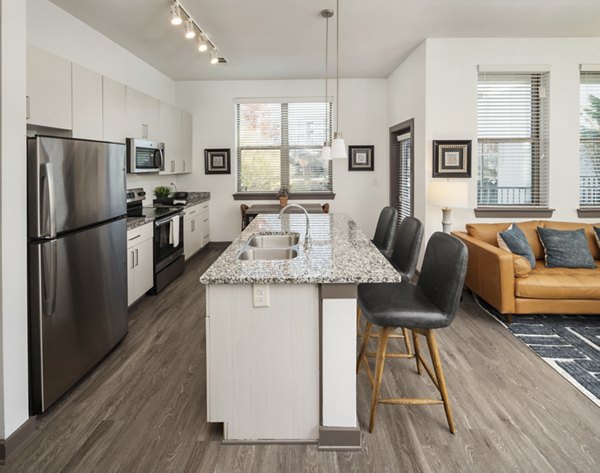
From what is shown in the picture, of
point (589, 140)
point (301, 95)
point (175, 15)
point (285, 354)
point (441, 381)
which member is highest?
point (301, 95)

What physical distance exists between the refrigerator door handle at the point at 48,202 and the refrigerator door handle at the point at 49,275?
0.24 feet

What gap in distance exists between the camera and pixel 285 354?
2096 millimetres

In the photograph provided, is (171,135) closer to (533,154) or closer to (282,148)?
(282,148)

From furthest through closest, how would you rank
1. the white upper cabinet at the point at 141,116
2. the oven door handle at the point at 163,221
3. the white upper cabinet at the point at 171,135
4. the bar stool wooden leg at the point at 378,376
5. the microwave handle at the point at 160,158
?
the white upper cabinet at the point at 171,135, the microwave handle at the point at 160,158, the white upper cabinet at the point at 141,116, the oven door handle at the point at 163,221, the bar stool wooden leg at the point at 378,376

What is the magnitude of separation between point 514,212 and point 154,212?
414 cm

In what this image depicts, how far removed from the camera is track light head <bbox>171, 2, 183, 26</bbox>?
3551 millimetres

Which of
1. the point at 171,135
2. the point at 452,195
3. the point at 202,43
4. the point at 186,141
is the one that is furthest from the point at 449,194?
the point at 186,141

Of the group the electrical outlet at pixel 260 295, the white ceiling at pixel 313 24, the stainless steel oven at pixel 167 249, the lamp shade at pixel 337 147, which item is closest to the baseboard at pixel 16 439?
the electrical outlet at pixel 260 295

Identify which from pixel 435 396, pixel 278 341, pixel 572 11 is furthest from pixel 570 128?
pixel 278 341

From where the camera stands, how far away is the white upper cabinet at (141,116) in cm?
475

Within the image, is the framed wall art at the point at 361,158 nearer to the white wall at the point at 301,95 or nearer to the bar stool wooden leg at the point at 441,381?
the white wall at the point at 301,95

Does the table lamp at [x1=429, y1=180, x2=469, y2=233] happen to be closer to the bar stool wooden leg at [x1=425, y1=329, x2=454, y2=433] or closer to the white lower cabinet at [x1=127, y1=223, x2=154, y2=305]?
the bar stool wooden leg at [x1=425, y1=329, x2=454, y2=433]

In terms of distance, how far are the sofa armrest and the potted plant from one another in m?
3.34

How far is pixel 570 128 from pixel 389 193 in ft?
8.76
